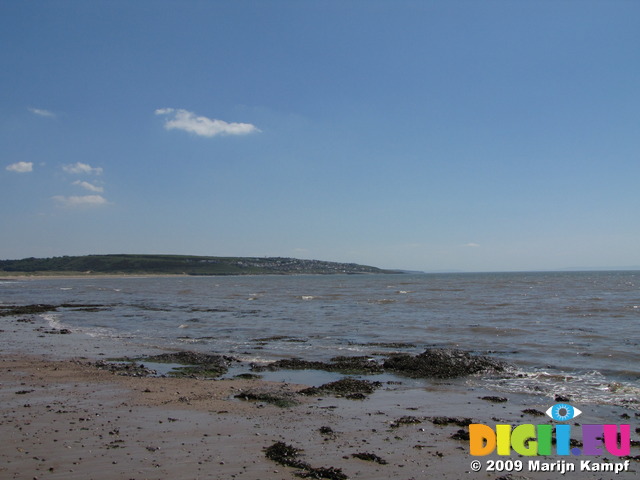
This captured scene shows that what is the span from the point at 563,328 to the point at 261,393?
20452mm

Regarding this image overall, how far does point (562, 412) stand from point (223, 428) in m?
7.22

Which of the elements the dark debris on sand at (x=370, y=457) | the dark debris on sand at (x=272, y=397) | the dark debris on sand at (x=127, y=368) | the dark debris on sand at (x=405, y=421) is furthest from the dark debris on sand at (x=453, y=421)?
the dark debris on sand at (x=127, y=368)

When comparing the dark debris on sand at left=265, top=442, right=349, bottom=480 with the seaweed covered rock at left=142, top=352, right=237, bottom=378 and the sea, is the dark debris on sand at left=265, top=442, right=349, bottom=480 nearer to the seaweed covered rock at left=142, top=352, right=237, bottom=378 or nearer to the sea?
the seaweed covered rock at left=142, top=352, right=237, bottom=378

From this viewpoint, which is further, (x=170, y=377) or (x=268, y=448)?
(x=170, y=377)

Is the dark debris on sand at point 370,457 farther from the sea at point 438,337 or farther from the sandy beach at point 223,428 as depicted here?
the sea at point 438,337

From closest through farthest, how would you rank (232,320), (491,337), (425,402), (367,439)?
1. (367,439)
2. (425,402)
3. (491,337)
4. (232,320)

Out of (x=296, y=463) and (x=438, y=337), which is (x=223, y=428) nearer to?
(x=296, y=463)

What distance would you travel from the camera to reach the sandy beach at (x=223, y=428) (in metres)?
6.75

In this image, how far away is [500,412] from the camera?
32.9 feet

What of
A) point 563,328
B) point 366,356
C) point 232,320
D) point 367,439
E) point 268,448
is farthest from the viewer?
point 232,320

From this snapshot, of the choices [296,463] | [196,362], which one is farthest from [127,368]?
[296,463]

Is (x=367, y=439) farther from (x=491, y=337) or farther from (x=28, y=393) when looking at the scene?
(x=491, y=337)

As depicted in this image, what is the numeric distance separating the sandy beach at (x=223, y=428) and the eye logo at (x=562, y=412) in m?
0.31

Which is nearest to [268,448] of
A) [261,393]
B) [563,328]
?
[261,393]
